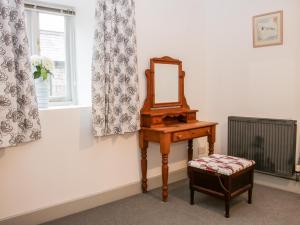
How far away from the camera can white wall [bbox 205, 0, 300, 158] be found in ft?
9.57

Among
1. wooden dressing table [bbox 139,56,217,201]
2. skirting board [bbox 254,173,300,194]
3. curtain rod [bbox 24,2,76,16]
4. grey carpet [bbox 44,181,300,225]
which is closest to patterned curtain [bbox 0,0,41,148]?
curtain rod [bbox 24,2,76,16]

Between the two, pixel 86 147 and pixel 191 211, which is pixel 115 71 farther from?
pixel 191 211

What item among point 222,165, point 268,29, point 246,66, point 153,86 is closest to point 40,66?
point 153,86

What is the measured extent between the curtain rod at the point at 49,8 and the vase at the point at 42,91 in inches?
24.8

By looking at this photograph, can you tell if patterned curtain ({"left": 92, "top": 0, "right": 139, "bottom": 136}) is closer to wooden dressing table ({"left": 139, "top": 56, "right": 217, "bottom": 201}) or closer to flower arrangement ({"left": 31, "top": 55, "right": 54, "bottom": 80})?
wooden dressing table ({"left": 139, "top": 56, "right": 217, "bottom": 201})

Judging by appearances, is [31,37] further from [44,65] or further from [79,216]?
[79,216]

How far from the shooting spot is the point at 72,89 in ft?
9.33

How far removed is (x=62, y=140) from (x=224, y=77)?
1.97 m

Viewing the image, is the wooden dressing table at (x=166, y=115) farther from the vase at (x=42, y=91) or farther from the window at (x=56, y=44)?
the vase at (x=42, y=91)

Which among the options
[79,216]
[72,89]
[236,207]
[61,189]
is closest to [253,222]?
[236,207]

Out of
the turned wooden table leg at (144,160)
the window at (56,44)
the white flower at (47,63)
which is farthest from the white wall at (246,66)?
the white flower at (47,63)

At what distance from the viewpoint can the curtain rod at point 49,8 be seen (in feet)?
8.28

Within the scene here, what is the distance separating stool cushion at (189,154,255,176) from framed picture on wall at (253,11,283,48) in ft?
4.14

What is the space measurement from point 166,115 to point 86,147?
0.84m
